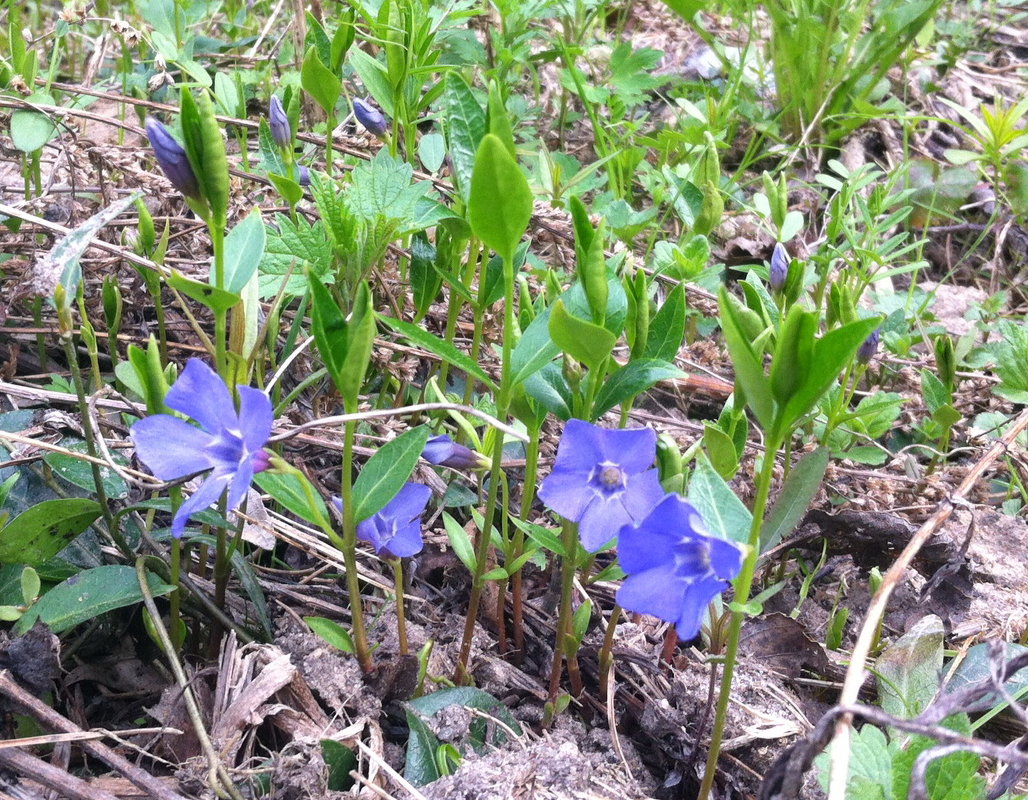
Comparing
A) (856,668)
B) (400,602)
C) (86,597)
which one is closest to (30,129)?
(86,597)

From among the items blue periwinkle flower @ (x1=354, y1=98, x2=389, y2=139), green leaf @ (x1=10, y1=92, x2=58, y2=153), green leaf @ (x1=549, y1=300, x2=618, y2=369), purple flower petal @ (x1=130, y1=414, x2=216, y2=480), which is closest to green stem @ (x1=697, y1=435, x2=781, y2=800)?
green leaf @ (x1=549, y1=300, x2=618, y2=369)

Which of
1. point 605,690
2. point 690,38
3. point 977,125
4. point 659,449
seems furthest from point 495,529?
point 690,38

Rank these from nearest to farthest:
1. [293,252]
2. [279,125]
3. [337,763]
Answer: [337,763] → [293,252] → [279,125]

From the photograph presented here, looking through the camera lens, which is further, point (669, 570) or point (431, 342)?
point (431, 342)

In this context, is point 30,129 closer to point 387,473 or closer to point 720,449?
point 387,473

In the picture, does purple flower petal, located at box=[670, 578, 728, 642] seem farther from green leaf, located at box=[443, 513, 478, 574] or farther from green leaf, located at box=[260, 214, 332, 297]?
green leaf, located at box=[260, 214, 332, 297]

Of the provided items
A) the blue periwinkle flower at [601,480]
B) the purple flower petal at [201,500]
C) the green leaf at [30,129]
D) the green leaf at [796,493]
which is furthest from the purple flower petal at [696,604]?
the green leaf at [30,129]

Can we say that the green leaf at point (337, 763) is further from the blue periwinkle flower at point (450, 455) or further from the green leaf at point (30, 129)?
the green leaf at point (30, 129)
